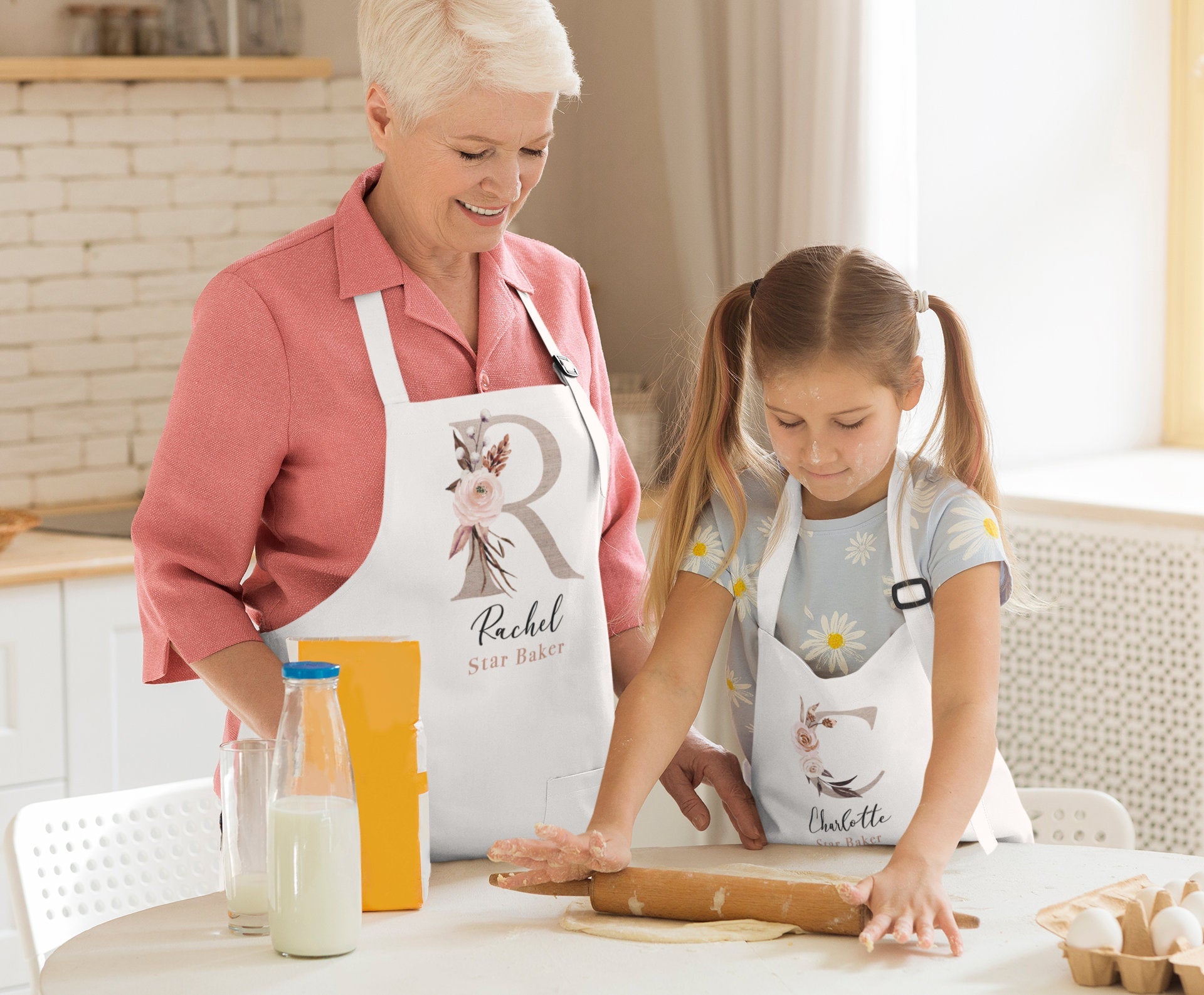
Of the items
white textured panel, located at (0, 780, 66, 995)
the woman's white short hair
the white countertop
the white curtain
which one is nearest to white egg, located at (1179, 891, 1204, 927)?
the woman's white short hair

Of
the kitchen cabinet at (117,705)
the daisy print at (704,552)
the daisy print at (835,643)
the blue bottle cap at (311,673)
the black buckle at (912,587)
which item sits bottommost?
the kitchen cabinet at (117,705)

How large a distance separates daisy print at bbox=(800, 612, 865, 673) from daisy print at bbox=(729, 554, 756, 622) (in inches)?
2.8

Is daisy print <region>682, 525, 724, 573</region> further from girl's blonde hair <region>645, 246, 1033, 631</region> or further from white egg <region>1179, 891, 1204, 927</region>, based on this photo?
white egg <region>1179, 891, 1204, 927</region>

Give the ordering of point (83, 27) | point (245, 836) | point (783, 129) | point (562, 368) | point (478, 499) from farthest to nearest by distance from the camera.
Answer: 1. point (83, 27)
2. point (783, 129)
3. point (562, 368)
4. point (478, 499)
5. point (245, 836)

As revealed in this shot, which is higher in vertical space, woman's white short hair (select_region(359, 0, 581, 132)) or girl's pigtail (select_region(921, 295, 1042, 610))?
woman's white short hair (select_region(359, 0, 581, 132))

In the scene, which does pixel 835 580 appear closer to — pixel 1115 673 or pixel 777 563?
pixel 777 563

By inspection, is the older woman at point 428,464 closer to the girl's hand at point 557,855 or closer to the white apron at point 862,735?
the white apron at point 862,735

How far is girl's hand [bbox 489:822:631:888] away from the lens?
119cm

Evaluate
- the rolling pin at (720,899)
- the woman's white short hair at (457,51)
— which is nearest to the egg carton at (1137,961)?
the rolling pin at (720,899)

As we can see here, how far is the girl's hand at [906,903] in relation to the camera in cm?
110

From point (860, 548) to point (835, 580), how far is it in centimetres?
4

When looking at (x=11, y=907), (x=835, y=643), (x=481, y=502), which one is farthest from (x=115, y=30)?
(x=835, y=643)

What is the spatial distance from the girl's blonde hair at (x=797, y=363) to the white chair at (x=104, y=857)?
0.59 metres

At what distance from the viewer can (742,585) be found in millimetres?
1455
